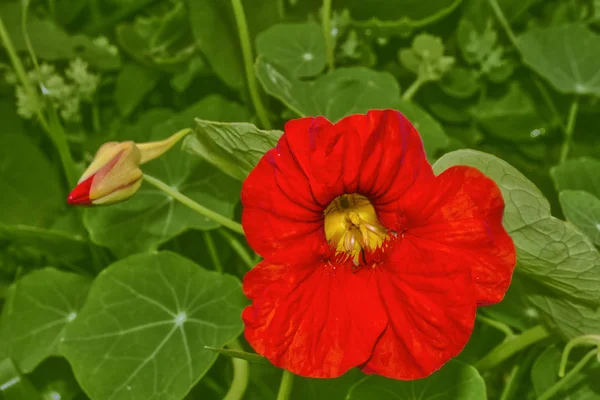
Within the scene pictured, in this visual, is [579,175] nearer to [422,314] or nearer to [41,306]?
[422,314]

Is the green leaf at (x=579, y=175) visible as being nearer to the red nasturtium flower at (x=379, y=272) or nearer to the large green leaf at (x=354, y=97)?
the large green leaf at (x=354, y=97)

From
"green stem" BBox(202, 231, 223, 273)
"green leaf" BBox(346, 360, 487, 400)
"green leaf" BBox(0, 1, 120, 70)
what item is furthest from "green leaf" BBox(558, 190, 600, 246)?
"green leaf" BBox(0, 1, 120, 70)

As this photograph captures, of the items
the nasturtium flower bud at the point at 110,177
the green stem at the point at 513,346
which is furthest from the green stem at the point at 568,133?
the nasturtium flower bud at the point at 110,177

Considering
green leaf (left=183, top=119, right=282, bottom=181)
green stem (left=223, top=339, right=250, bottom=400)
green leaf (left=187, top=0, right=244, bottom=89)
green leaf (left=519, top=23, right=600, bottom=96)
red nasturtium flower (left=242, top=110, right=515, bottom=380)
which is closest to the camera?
red nasturtium flower (left=242, top=110, right=515, bottom=380)

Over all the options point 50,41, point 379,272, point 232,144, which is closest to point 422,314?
point 379,272

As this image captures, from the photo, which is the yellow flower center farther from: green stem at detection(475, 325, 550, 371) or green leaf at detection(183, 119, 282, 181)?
green stem at detection(475, 325, 550, 371)
